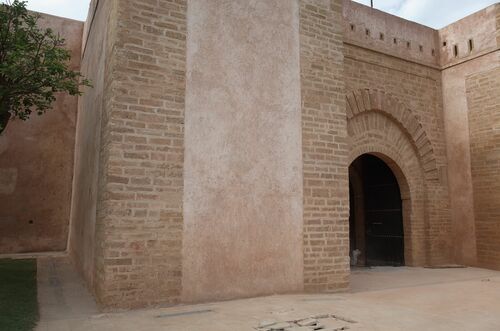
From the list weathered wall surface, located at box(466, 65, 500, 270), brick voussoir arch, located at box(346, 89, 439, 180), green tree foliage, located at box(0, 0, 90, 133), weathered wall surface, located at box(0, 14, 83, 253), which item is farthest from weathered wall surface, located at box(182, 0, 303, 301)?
weathered wall surface, located at box(0, 14, 83, 253)

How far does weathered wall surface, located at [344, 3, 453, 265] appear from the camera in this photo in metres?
8.50

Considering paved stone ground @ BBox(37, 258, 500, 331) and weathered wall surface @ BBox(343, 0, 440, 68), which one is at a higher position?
weathered wall surface @ BBox(343, 0, 440, 68)

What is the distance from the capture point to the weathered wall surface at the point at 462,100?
8.88 m

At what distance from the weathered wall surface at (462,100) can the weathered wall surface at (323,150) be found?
14.2 ft

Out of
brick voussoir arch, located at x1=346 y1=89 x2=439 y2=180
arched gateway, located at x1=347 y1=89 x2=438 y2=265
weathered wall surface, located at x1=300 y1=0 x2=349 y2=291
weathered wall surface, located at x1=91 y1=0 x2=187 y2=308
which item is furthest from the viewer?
arched gateway, located at x1=347 y1=89 x2=438 y2=265

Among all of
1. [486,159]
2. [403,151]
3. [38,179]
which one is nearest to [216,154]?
[403,151]

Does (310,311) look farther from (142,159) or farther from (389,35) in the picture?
(389,35)

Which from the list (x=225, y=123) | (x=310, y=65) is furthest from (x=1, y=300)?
(x=310, y=65)

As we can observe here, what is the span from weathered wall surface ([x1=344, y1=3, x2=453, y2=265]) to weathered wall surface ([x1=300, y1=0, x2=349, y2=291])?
6.60 ft

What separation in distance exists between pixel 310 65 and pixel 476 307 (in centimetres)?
388

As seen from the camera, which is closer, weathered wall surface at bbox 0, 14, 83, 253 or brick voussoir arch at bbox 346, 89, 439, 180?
brick voussoir arch at bbox 346, 89, 439, 180

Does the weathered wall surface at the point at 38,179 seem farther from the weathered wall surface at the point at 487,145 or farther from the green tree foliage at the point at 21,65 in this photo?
the weathered wall surface at the point at 487,145

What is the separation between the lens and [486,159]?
28.8ft

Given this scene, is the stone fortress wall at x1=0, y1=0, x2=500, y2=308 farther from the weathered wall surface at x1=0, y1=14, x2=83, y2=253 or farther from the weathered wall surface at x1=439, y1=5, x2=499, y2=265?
Answer: the weathered wall surface at x1=439, y1=5, x2=499, y2=265
